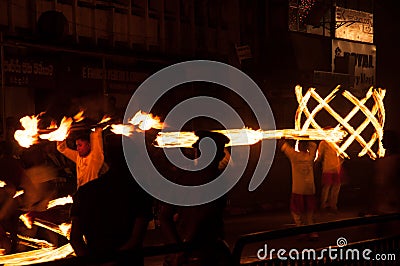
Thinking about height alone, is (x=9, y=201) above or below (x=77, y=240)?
below

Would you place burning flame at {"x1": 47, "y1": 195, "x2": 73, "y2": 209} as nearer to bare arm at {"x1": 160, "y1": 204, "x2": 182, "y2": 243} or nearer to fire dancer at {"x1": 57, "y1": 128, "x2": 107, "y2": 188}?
fire dancer at {"x1": 57, "y1": 128, "x2": 107, "y2": 188}

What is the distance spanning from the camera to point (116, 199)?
6.46 meters

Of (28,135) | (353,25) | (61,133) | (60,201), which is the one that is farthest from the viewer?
(353,25)

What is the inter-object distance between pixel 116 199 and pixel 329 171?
38.3 ft

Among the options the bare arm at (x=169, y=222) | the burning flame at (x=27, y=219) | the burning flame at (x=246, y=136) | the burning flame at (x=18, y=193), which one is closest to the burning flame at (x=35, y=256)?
the bare arm at (x=169, y=222)

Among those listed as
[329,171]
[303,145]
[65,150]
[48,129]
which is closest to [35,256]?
[48,129]

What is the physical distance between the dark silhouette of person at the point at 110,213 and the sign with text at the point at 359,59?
2163 centimetres

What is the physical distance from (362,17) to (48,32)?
16.0m

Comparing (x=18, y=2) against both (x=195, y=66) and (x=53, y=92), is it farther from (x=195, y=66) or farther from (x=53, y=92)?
(x=195, y=66)

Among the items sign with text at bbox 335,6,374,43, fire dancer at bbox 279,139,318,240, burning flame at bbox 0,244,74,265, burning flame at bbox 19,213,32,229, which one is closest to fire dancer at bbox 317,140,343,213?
fire dancer at bbox 279,139,318,240

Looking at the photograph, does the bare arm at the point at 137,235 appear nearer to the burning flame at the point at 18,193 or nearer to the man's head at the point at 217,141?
the man's head at the point at 217,141

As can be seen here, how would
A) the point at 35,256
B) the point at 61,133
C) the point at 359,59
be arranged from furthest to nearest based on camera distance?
the point at 359,59
the point at 61,133
the point at 35,256

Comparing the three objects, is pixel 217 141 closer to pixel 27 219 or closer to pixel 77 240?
pixel 77 240

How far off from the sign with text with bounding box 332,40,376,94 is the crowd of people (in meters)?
11.8
